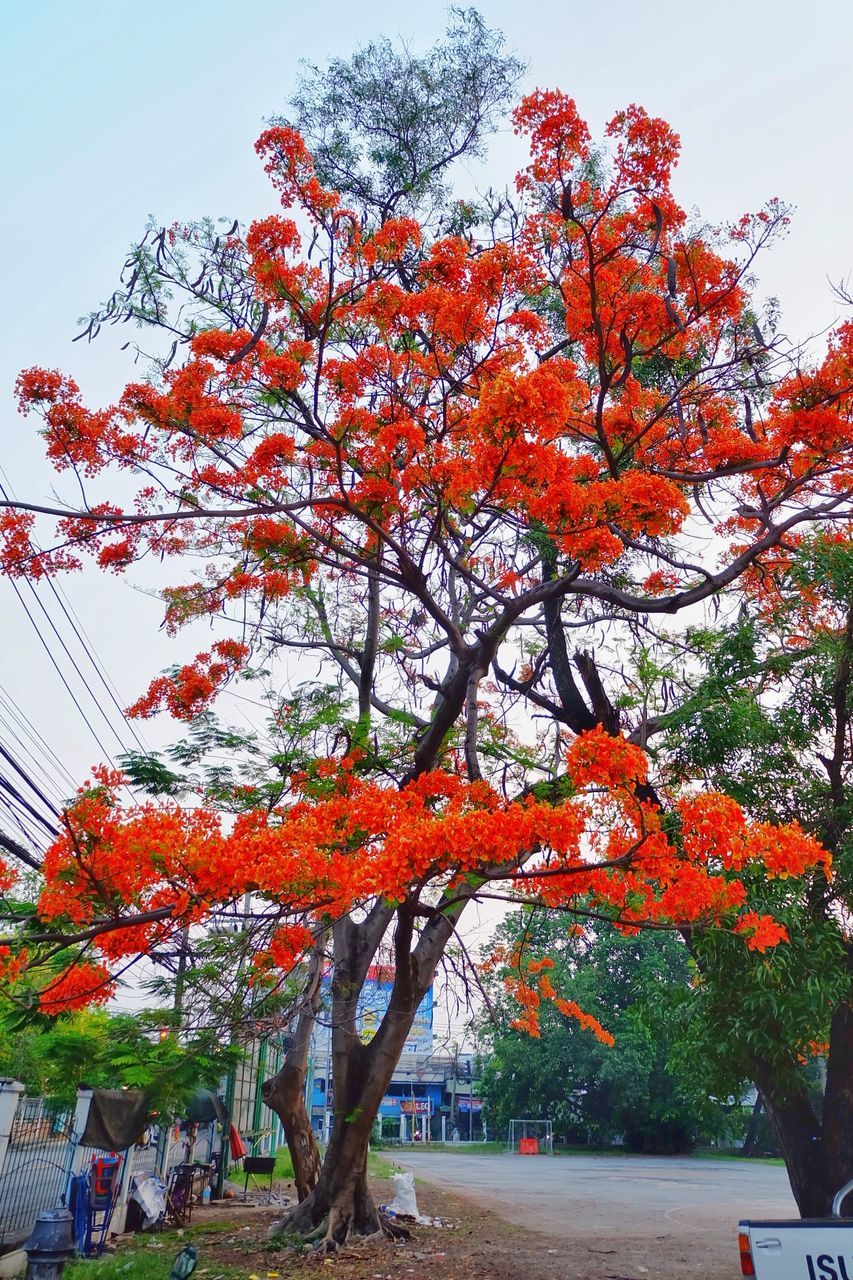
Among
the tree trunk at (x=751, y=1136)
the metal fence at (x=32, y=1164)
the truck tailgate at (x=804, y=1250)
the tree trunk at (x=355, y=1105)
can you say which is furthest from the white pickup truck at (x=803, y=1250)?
the tree trunk at (x=751, y=1136)

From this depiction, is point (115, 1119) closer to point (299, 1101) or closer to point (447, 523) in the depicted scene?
point (299, 1101)

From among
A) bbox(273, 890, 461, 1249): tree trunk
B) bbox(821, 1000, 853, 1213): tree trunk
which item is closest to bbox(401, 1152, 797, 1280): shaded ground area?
bbox(821, 1000, 853, 1213): tree trunk

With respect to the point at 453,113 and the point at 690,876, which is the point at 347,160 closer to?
the point at 453,113

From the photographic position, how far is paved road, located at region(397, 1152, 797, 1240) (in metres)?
10.7

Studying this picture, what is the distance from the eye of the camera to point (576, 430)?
297 inches

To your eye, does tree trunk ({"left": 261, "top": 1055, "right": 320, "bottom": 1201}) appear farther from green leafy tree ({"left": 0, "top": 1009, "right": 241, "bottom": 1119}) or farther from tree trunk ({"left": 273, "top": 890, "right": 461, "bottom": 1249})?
tree trunk ({"left": 273, "top": 890, "right": 461, "bottom": 1249})

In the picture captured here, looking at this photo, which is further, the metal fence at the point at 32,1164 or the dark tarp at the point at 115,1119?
the dark tarp at the point at 115,1119

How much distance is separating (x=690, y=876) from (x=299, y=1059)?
6718mm

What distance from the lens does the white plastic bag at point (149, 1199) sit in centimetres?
978

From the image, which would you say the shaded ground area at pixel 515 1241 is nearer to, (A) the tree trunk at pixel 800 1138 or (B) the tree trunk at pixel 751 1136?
(A) the tree trunk at pixel 800 1138

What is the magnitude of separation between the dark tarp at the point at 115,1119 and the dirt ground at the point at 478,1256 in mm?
1196

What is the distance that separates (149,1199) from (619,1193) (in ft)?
27.4

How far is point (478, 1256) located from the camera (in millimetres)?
8227

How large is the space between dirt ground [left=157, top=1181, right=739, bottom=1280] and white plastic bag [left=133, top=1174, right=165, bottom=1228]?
0.44 m
